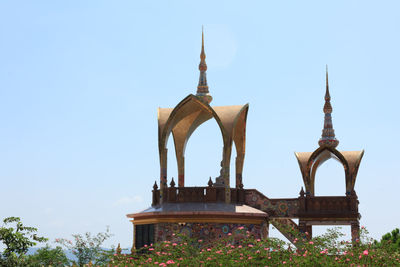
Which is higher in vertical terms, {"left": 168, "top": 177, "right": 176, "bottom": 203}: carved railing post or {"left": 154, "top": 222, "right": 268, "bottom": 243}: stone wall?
{"left": 168, "top": 177, "right": 176, "bottom": 203}: carved railing post

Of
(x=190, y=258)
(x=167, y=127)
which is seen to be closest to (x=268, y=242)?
(x=190, y=258)

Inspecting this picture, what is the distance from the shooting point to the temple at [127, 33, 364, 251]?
26578 millimetres

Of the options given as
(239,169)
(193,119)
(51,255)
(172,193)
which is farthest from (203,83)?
(51,255)

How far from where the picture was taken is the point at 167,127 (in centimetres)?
2917

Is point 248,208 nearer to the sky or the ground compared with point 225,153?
nearer to the ground

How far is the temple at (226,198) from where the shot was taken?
87.2 ft

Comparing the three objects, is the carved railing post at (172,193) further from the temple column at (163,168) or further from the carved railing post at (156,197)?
the carved railing post at (156,197)

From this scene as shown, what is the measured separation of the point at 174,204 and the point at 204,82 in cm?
621

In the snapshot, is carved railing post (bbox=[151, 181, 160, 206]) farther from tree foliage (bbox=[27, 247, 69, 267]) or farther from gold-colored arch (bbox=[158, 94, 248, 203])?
tree foliage (bbox=[27, 247, 69, 267])

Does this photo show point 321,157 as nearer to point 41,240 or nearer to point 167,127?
point 167,127

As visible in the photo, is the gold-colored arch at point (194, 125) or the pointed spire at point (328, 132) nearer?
the gold-colored arch at point (194, 125)

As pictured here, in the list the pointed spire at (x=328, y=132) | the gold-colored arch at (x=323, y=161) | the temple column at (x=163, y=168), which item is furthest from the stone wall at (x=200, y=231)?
the pointed spire at (x=328, y=132)

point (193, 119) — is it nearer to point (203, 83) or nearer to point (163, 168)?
point (203, 83)

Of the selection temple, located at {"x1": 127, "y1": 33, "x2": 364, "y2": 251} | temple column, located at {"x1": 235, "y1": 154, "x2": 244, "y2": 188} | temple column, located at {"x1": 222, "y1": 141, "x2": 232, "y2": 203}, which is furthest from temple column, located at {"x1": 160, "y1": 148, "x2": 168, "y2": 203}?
temple column, located at {"x1": 235, "y1": 154, "x2": 244, "y2": 188}
